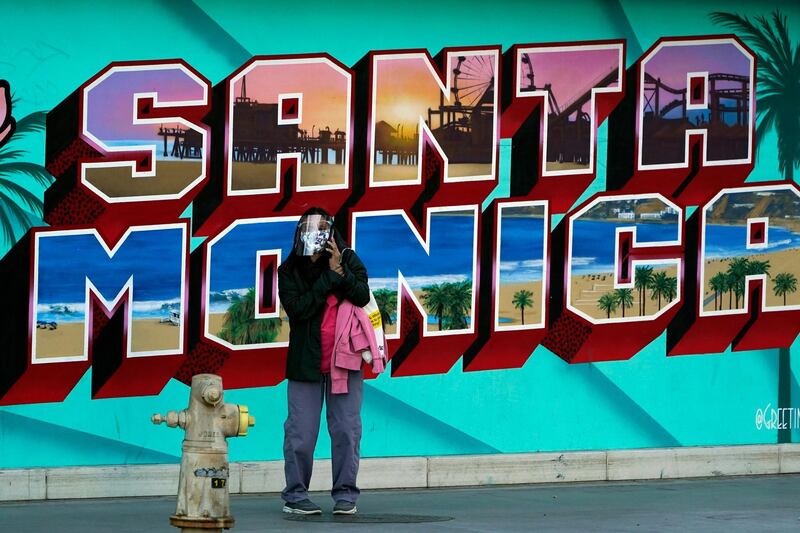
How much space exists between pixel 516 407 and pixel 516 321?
Result: 643 millimetres

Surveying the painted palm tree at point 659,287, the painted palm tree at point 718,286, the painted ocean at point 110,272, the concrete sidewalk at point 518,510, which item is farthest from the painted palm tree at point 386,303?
the painted palm tree at point 718,286

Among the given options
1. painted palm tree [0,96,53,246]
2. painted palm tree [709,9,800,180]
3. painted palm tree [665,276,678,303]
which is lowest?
painted palm tree [665,276,678,303]

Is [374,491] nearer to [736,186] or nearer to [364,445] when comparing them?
[364,445]

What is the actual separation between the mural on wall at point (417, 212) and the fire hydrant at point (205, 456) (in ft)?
8.40

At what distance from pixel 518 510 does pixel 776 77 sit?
425 cm

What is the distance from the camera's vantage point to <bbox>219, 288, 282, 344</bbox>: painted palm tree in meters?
11.1

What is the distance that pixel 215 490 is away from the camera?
26.6ft

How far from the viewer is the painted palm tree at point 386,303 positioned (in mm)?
11398

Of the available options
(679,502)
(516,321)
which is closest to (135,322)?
(516,321)

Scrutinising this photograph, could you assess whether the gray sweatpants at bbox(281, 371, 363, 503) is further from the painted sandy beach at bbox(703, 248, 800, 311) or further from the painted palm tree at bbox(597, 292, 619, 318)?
the painted sandy beach at bbox(703, 248, 800, 311)

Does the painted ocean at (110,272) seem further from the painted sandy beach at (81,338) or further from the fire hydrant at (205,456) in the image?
the fire hydrant at (205,456)

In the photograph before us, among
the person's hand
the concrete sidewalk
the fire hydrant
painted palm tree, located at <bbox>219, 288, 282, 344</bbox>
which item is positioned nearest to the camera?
the fire hydrant

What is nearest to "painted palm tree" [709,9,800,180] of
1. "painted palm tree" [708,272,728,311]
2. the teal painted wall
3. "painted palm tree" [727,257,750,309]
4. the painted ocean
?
the teal painted wall

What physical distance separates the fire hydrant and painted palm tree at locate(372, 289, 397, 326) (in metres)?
3.08
